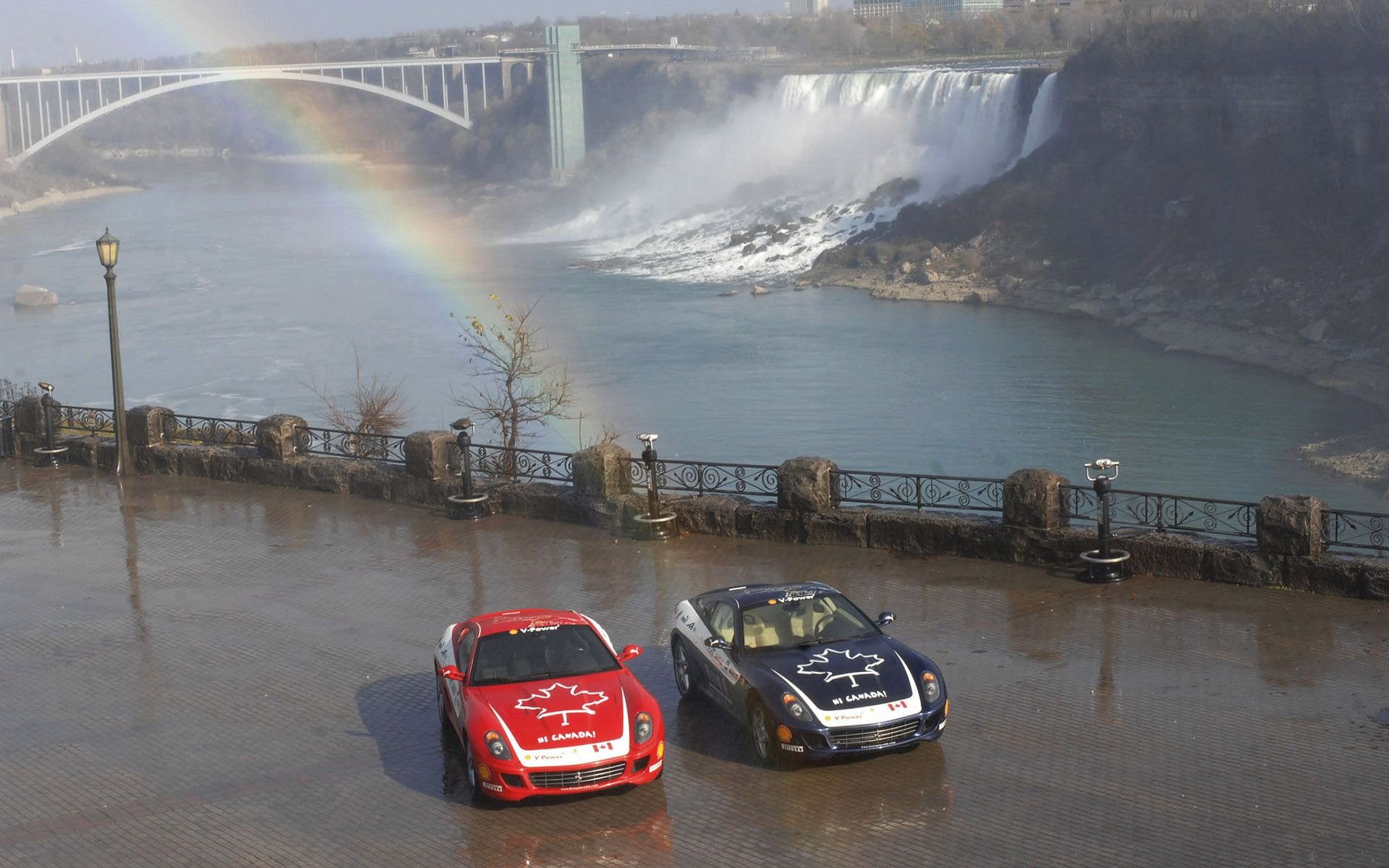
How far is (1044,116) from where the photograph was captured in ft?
228

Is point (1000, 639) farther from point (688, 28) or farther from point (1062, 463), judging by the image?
point (688, 28)

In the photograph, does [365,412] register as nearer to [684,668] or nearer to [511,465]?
[511,465]

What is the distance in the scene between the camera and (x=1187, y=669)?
36.5 feet

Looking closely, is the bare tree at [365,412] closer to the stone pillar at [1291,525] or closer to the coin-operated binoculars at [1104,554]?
the coin-operated binoculars at [1104,554]

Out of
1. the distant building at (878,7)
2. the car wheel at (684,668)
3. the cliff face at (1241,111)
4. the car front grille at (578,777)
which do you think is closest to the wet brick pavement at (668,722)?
the car front grille at (578,777)

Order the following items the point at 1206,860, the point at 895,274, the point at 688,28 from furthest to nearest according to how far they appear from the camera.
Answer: the point at 688,28
the point at 895,274
the point at 1206,860

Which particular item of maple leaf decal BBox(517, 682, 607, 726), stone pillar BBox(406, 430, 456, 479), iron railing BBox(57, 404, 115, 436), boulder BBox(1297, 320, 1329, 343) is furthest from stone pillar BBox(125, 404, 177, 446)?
boulder BBox(1297, 320, 1329, 343)

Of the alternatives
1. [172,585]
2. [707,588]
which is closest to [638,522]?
[707,588]

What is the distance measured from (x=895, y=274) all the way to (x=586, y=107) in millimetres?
62595

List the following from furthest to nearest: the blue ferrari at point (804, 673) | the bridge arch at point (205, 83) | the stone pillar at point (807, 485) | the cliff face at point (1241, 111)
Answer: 1. the bridge arch at point (205, 83)
2. the cliff face at point (1241, 111)
3. the stone pillar at point (807, 485)
4. the blue ferrari at point (804, 673)

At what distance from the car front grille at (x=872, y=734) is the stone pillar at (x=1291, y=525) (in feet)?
16.3

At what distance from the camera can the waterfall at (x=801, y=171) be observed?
72250 millimetres

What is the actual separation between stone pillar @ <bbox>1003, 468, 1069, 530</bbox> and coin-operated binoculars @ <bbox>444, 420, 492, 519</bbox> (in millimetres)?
6088

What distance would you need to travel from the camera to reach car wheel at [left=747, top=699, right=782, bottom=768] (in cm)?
949
